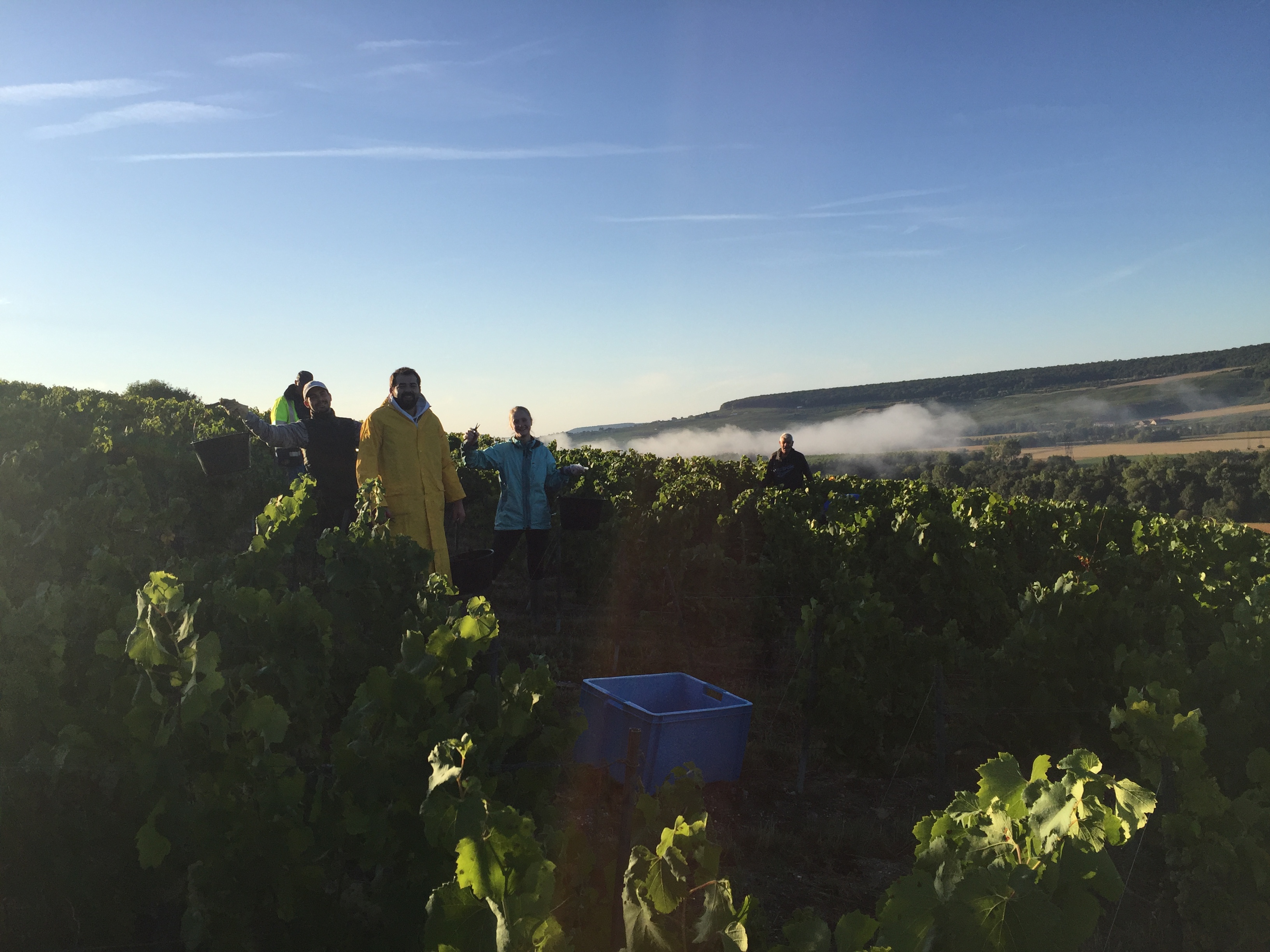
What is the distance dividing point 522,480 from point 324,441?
1554mm

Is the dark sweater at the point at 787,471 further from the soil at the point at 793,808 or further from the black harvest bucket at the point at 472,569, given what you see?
the black harvest bucket at the point at 472,569

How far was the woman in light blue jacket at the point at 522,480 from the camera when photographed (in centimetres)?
647

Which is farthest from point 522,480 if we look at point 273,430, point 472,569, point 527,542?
point 273,430

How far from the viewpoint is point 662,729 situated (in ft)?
13.5

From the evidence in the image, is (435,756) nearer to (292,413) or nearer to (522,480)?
(522,480)

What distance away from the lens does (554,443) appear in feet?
52.3

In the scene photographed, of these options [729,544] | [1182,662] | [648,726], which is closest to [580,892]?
[648,726]

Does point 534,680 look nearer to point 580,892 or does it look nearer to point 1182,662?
point 580,892

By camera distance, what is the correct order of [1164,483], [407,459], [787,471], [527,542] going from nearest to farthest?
[407,459]
[527,542]
[787,471]
[1164,483]

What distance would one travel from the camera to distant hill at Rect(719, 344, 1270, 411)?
8569 centimetres

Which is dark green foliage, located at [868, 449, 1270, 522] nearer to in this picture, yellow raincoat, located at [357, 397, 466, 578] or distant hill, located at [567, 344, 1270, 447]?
yellow raincoat, located at [357, 397, 466, 578]

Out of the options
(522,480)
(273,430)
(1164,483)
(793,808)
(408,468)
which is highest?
(273,430)

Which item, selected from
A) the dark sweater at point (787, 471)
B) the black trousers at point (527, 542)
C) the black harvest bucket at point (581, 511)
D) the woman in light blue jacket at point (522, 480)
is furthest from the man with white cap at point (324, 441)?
the dark sweater at point (787, 471)

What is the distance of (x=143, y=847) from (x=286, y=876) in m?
0.42
